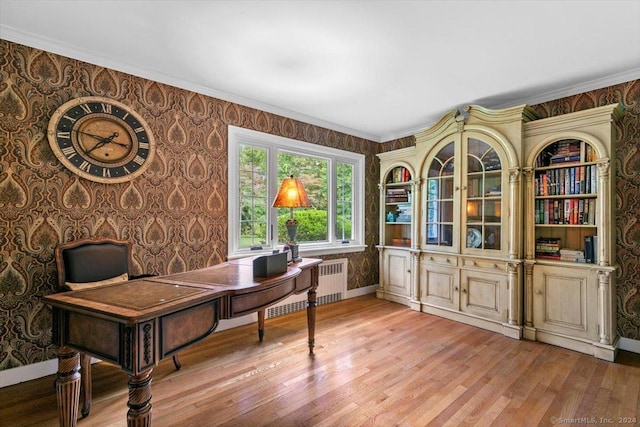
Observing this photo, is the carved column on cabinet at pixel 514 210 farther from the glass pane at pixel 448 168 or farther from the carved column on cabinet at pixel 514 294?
the glass pane at pixel 448 168

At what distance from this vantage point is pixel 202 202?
3.05m

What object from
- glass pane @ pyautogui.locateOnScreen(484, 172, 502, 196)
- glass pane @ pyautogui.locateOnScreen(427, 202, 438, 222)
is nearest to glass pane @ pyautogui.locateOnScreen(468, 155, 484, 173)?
glass pane @ pyautogui.locateOnScreen(484, 172, 502, 196)

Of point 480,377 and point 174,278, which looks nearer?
point 174,278

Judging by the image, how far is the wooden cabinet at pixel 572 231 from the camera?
2588mm

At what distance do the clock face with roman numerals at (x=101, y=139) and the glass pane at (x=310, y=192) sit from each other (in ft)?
5.15

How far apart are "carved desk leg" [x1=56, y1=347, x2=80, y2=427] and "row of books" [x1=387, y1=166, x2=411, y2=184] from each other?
12.8ft

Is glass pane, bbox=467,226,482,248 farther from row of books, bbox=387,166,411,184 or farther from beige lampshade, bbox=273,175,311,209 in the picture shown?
beige lampshade, bbox=273,175,311,209

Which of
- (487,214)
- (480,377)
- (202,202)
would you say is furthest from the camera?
(487,214)

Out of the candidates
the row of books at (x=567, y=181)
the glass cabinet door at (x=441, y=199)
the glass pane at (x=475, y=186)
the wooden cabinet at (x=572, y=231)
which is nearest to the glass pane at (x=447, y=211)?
the glass cabinet door at (x=441, y=199)

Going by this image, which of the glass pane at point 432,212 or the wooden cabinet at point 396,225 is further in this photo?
the wooden cabinet at point 396,225

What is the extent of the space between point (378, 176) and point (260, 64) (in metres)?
2.83

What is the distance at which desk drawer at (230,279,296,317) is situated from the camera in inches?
63.9

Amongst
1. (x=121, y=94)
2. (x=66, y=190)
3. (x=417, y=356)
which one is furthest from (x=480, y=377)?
(x=121, y=94)

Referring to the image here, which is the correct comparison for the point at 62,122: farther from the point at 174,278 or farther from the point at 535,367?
the point at 535,367
